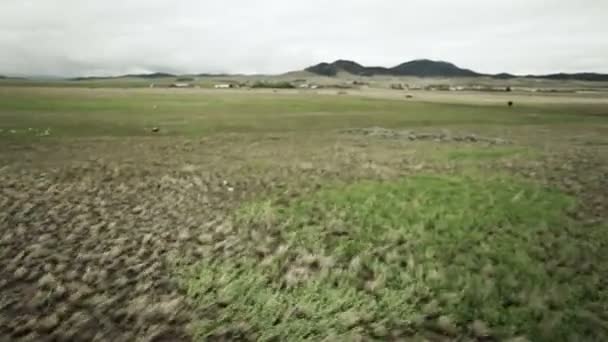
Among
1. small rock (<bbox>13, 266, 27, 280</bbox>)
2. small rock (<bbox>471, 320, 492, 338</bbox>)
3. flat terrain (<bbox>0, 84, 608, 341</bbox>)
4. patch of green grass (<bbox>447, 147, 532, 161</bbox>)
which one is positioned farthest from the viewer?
patch of green grass (<bbox>447, 147, 532, 161</bbox>)

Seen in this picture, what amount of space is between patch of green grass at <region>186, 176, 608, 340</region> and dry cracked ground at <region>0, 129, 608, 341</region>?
42 centimetres

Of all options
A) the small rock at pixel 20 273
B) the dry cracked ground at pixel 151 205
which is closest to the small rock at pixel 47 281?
the dry cracked ground at pixel 151 205

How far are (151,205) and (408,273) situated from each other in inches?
355

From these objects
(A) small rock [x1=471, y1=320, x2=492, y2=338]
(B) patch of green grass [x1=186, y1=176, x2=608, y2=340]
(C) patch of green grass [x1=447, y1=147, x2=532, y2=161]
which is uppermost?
(C) patch of green grass [x1=447, y1=147, x2=532, y2=161]

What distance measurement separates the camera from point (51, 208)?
13172 millimetres

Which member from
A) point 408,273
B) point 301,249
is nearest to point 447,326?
point 408,273

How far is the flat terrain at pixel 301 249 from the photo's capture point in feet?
24.3

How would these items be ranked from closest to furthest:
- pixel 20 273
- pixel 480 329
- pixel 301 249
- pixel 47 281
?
1. pixel 480 329
2. pixel 47 281
3. pixel 20 273
4. pixel 301 249

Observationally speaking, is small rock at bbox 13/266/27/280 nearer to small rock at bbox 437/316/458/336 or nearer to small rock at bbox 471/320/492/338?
small rock at bbox 437/316/458/336

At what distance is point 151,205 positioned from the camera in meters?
13.9

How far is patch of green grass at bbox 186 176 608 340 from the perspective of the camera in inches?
291

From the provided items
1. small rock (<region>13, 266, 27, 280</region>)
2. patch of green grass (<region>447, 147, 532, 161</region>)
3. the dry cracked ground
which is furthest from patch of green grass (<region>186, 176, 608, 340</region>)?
patch of green grass (<region>447, 147, 532, 161</region>)

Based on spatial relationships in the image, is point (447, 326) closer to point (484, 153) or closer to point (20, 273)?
point (20, 273)

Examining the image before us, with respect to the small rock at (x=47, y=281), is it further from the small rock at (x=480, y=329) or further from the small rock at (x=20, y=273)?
the small rock at (x=480, y=329)
